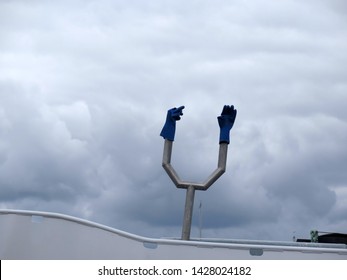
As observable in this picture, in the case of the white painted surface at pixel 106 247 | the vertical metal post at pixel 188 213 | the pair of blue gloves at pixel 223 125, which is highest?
the pair of blue gloves at pixel 223 125

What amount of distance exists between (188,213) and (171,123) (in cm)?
174

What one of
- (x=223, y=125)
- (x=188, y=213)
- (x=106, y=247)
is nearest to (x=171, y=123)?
(x=223, y=125)

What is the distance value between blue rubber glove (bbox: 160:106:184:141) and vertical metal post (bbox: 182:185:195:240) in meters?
1.07

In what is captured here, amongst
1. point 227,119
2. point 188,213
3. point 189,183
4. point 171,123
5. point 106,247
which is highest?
point 227,119

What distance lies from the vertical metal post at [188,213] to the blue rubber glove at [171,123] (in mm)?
1069

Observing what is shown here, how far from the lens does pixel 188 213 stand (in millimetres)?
10781

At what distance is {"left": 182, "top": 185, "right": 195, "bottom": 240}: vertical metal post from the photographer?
10.6 m

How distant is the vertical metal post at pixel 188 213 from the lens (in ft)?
34.8

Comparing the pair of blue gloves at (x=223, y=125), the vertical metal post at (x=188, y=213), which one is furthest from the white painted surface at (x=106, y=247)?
the pair of blue gloves at (x=223, y=125)

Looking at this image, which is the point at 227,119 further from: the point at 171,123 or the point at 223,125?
the point at 171,123

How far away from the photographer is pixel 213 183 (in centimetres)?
1092

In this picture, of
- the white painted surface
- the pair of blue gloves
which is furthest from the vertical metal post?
the white painted surface

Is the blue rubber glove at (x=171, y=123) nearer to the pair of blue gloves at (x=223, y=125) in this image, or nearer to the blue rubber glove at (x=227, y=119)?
the pair of blue gloves at (x=223, y=125)

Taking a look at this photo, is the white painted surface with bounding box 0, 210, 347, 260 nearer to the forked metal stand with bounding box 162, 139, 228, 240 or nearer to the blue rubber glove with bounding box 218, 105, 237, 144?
the forked metal stand with bounding box 162, 139, 228, 240
